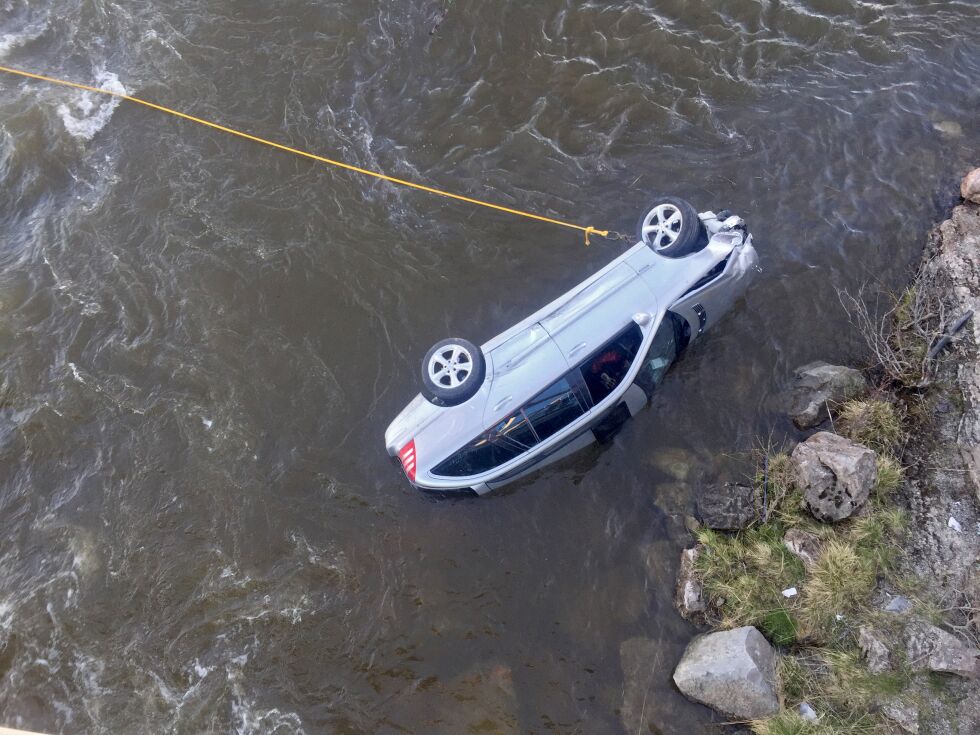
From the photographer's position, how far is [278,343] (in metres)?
9.27

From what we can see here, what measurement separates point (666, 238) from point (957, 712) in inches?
224

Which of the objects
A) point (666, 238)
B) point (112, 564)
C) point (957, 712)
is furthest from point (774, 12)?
point (112, 564)

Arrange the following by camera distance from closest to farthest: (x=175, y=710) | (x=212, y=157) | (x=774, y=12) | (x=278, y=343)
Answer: (x=175, y=710)
(x=278, y=343)
(x=212, y=157)
(x=774, y=12)

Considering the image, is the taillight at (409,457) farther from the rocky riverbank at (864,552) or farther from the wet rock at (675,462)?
the rocky riverbank at (864,552)

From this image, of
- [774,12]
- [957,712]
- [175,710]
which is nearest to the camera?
[957,712]

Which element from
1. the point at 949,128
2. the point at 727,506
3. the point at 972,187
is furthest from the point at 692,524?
the point at 949,128

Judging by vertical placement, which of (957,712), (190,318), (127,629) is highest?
A: (190,318)

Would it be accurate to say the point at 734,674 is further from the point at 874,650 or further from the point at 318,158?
the point at 318,158

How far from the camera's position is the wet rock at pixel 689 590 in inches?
301

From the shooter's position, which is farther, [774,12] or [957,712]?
[774,12]

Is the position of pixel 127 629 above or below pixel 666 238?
below

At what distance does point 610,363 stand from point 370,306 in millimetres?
3531

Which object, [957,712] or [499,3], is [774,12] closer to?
[499,3]

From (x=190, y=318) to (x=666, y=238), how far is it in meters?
6.42
